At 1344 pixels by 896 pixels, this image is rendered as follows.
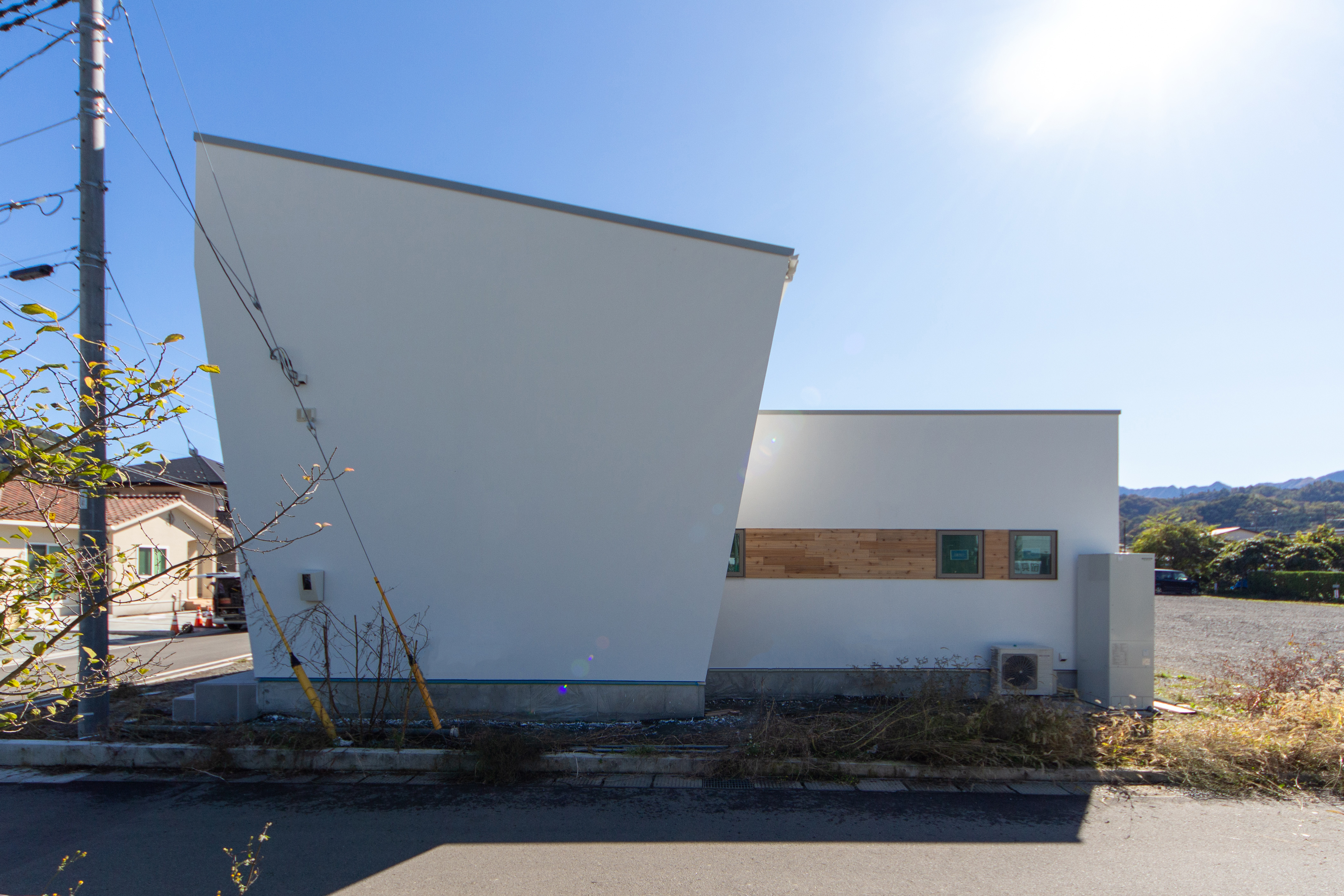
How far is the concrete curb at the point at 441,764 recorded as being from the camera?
22.7 feet

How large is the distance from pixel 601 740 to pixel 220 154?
8.07 meters

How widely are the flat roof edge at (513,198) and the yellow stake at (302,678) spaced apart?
505 cm

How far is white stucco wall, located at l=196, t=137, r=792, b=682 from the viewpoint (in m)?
8.23

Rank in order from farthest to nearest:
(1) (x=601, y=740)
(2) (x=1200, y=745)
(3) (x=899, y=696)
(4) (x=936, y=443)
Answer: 1. (4) (x=936, y=443)
2. (3) (x=899, y=696)
3. (1) (x=601, y=740)
4. (2) (x=1200, y=745)

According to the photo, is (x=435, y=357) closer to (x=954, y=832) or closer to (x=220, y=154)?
(x=220, y=154)

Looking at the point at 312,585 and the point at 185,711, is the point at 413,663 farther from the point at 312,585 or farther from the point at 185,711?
the point at 185,711

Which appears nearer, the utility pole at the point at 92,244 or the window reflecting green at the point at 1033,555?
the utility pole at the point at 92,244

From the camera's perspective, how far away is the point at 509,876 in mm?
4953

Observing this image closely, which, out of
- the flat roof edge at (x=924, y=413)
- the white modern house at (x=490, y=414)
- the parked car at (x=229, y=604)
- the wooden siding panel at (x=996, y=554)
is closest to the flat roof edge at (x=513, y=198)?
the white modern house at (x=490, y=414)

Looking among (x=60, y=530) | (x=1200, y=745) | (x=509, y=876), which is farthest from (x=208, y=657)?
(x=1200, y=745)

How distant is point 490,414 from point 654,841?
5.04 meters

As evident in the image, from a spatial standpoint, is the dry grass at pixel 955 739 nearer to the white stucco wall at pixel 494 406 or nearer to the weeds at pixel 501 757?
the white stucco wall at pixel 494 406

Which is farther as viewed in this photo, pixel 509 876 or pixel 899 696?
pixel 899 696

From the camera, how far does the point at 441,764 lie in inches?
280
